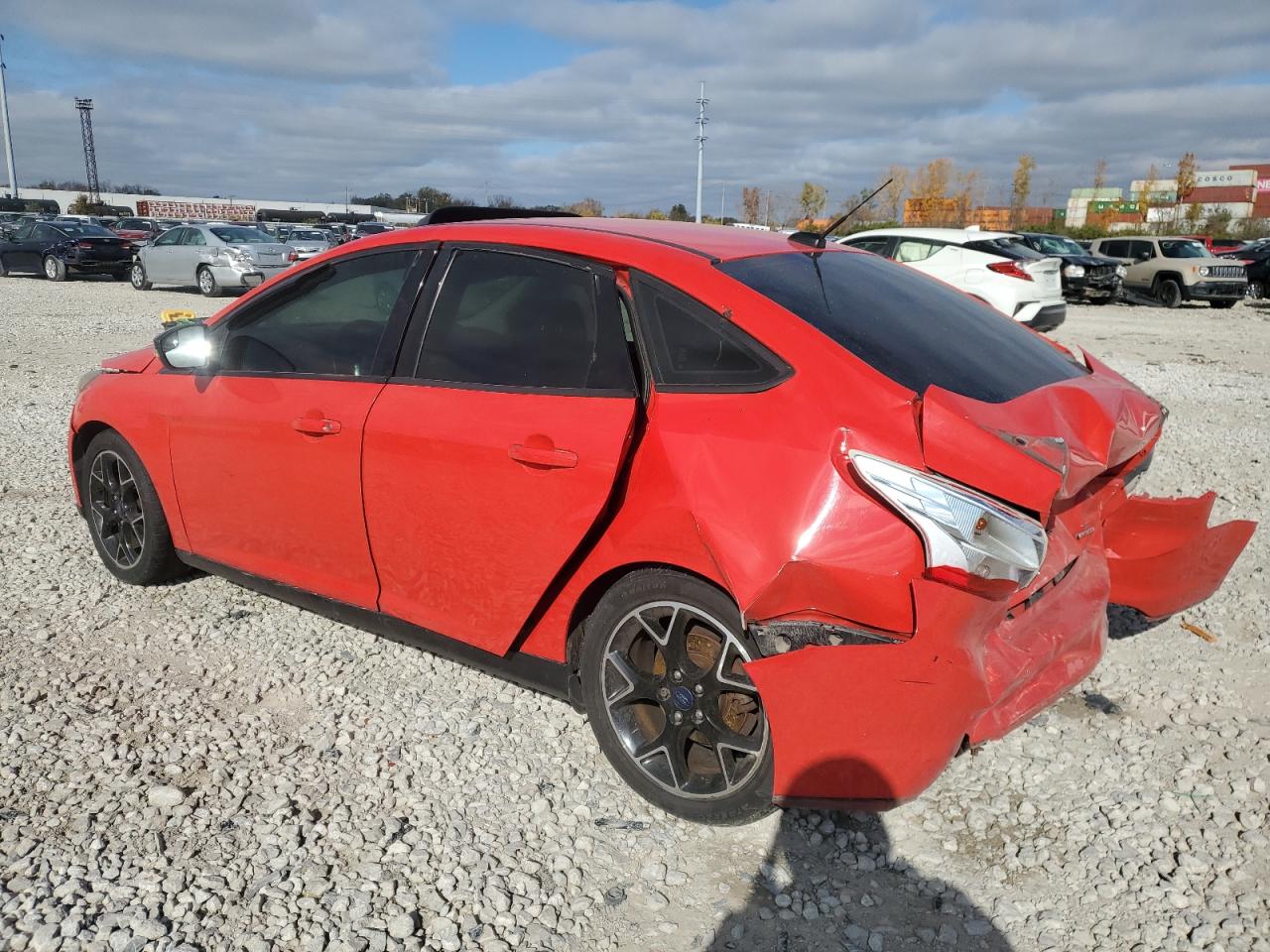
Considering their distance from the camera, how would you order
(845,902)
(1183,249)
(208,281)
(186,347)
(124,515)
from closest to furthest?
(845,902) < (186,347) < (124,515) < (208,281) < (1183,249)

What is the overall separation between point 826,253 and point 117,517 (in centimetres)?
338

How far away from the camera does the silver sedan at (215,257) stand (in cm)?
1945

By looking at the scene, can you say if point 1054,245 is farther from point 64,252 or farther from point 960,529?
point 64,252

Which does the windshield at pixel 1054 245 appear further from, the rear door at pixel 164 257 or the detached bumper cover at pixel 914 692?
the detached bumper cover at pixel 914 692

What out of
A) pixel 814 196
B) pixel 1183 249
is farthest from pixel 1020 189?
pixel 1183 249

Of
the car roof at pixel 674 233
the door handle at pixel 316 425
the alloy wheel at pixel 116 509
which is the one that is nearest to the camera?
the car roof at pixel 674 233

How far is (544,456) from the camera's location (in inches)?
109

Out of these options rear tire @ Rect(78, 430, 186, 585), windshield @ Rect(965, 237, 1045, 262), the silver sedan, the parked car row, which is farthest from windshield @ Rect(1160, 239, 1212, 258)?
rear tire @ Rect(78, 430, 186, 585)

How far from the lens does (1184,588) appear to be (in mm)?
3225

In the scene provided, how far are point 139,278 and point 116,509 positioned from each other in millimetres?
20368

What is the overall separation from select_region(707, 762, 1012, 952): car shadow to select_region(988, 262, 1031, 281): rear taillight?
1184 centimetres

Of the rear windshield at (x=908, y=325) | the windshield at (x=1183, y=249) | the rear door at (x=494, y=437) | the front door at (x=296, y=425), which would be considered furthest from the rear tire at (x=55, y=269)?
the windshield at (x=1183, y=249)

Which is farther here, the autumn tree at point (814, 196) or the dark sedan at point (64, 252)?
the autumn tree at point (814, 196)

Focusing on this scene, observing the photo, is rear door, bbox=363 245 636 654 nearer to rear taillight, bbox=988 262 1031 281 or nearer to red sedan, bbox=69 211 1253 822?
red sedan, bbox=69 211 1253 822
